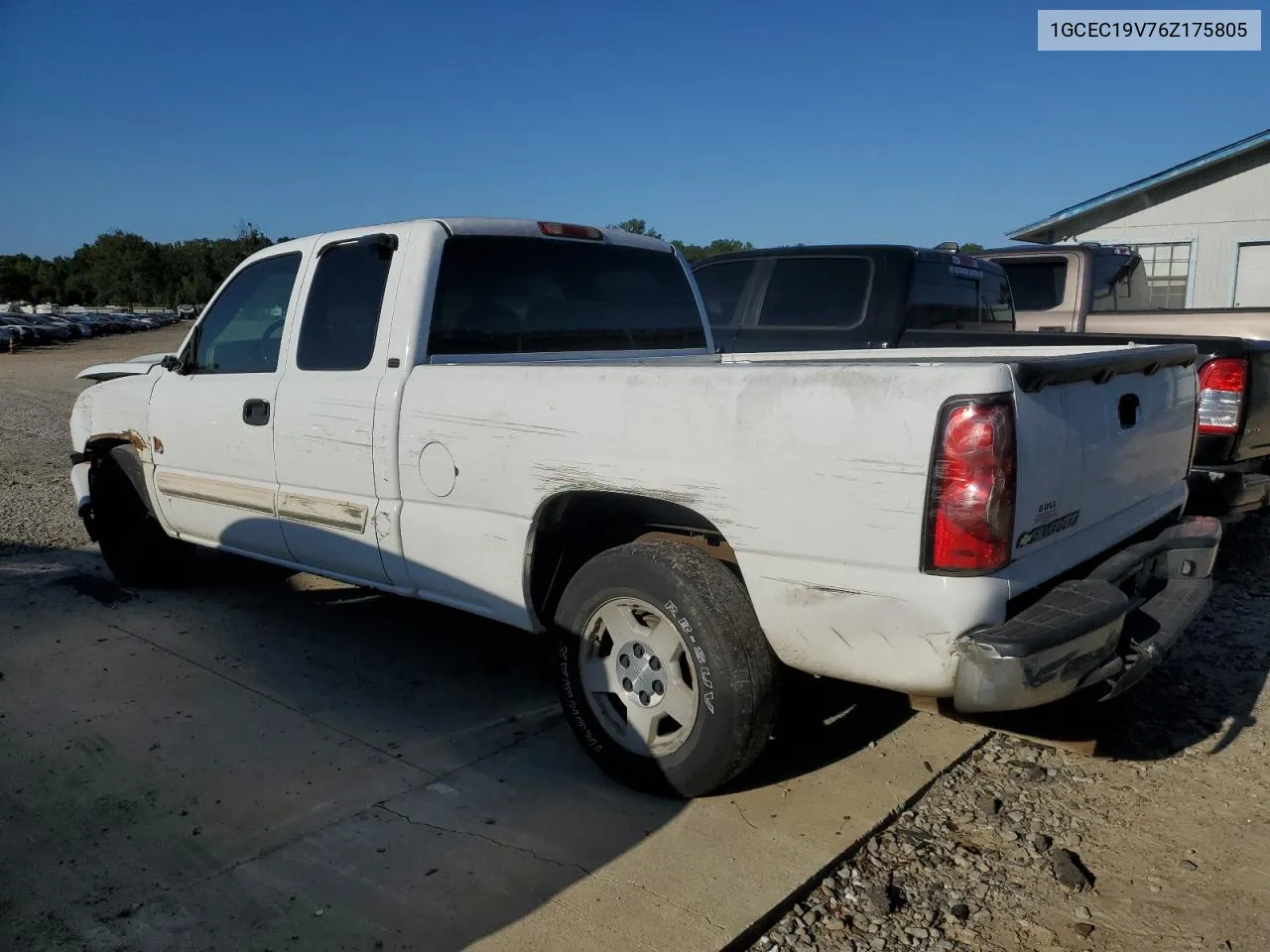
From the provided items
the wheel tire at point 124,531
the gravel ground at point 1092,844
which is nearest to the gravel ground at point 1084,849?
the gravel ground at point 1092,844

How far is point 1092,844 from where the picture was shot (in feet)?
10.6

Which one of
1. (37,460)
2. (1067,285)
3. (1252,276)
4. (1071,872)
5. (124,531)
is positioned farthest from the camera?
(1252,276)

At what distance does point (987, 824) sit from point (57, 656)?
4.16m

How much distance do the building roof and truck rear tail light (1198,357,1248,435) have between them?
1275 cm

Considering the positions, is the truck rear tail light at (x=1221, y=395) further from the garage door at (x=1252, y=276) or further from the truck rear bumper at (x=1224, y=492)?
the garage door at (x=1252, y=276)

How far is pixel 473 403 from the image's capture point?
3.65 meters

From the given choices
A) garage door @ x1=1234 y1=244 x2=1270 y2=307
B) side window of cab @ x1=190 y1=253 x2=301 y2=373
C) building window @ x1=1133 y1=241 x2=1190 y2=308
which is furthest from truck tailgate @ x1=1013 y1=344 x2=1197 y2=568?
building window @ x1=1133 y1=241 x2=1190 y2=308

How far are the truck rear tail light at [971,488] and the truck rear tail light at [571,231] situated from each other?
2484mm

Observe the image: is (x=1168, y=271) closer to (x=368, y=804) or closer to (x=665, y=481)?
(x=665, y=481)

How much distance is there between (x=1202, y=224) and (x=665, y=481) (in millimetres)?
16568

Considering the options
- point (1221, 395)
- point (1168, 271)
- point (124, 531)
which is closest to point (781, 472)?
point (1221, 395)

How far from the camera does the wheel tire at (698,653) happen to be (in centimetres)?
307

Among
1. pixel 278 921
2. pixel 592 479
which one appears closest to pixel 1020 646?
pixel 592 479

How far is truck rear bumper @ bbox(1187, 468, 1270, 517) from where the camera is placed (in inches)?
198
